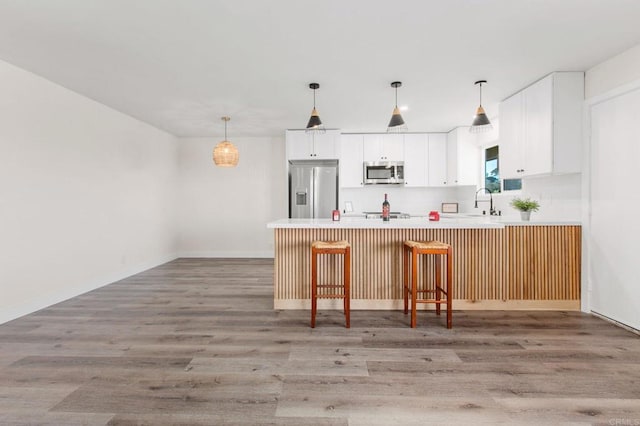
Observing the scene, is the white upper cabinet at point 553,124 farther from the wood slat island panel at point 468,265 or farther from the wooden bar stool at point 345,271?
the wooden bar stool at point 345,271

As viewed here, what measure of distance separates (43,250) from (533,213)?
5.68 metres

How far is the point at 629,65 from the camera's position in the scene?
2.87 m

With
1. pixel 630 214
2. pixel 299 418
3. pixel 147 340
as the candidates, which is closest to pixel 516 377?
pixel 299 418

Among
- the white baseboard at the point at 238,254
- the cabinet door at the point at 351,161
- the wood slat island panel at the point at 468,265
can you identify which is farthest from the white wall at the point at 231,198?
the wood slat island panel at the point at 468,265

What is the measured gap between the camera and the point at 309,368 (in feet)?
7.24

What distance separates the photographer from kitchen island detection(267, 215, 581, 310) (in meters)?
3.40

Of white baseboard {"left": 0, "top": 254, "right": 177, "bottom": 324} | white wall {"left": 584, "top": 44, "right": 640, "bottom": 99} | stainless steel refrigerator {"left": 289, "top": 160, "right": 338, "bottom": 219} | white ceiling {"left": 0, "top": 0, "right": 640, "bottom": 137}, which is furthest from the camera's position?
stainless steel refrigerator {"left": 289, "top": 160, "right": 338, "bottom": 219}

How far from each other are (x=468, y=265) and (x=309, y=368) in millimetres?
2120

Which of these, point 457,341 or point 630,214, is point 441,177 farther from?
point 457,341

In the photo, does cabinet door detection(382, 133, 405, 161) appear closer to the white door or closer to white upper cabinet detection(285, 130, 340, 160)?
white upper cabinet detection(285, 130, 340, 160)

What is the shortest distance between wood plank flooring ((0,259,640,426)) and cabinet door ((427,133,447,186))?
9.84 feet

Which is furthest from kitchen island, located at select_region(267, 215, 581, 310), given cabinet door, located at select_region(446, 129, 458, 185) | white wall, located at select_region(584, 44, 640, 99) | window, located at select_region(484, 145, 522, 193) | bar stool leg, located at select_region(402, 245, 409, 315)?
cabinet door, located at select_region(446, 129, 458, 185)

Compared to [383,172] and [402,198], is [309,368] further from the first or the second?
[402,198]

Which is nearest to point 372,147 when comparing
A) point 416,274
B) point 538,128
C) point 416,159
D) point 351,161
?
point 351,161
